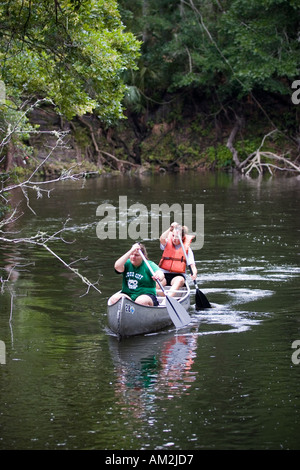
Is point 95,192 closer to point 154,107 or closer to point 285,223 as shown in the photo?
point 285,223

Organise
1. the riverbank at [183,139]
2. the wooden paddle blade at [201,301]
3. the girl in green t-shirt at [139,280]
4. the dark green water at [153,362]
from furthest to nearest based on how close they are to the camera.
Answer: the riverbank at [183,139] → the wooden paddle blade at [201,301] → the girl in green t-shirt at [139,280] → the dark green water at [153,362]

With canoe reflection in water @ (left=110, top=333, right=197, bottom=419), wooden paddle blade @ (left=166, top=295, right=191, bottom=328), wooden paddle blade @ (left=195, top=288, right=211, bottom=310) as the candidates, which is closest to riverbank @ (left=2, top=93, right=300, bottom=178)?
wooden paddle blade @ (left=195, top=288, right=211, bottom=310)

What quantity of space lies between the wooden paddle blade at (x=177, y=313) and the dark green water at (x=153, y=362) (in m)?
0.14

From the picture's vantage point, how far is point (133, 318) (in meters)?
11.2

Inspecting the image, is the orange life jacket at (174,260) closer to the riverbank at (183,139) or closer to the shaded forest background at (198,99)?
the shaded forest background at (198,99)

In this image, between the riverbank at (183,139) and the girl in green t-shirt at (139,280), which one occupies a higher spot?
the riverbank at (183,139)

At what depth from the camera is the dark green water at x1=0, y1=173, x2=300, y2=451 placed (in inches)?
294

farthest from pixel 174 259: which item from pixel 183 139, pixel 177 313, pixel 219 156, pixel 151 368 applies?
pixel 183 139

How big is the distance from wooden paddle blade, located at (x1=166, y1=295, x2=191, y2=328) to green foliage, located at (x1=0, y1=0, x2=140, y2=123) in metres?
3.93

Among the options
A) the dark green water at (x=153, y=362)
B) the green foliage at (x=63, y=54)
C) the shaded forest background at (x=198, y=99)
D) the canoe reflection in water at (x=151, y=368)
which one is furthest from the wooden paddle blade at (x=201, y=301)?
the shaded forest background at (x=198, y=99)

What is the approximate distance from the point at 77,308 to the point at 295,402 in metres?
5.12

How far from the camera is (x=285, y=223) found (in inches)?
880

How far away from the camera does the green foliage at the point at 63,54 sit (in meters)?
11.9
